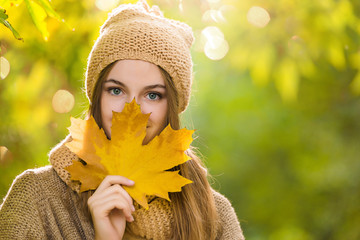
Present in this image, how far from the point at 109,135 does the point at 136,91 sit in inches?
7.7

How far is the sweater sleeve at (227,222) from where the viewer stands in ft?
7.22

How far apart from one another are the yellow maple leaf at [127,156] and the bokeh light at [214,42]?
→ 1.51m

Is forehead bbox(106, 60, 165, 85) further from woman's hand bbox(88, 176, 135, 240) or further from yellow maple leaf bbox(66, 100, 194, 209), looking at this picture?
woman's hand bbox(88, 176, 135, 240)

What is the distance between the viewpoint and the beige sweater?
1820mm

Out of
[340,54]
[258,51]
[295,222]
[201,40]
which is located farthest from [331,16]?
[295,222]

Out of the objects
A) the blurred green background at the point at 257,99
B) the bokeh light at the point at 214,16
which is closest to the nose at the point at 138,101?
the blurred green background at the point at 257,99

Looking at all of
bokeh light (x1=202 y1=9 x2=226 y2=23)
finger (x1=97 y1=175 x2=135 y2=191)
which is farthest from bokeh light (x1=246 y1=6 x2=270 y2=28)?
finger (x1=97 y1=175 x2=135 y2=191)

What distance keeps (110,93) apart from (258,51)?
122cm

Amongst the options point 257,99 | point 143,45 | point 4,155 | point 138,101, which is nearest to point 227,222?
point 138,101

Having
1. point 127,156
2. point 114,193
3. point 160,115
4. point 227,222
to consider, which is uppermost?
point 160,115

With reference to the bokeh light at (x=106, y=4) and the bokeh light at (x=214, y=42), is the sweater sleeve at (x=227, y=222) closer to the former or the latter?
the bokeh light at (x=106, y=4)

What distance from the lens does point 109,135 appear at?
1.92 m

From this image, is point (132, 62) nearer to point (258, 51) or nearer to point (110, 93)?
point (110, 93)

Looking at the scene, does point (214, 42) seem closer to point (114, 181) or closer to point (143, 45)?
point (143, 45)
